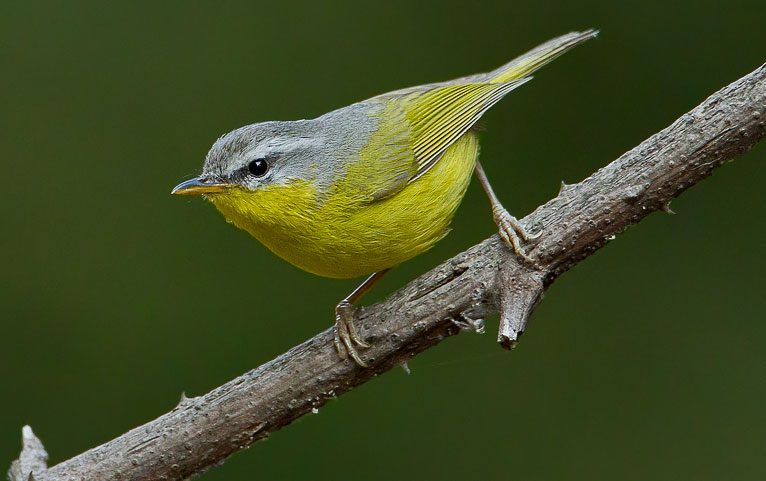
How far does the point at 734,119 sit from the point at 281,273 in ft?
15.0

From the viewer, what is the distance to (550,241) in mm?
4168

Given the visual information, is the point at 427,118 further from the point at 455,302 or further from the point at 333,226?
the point at 455,302

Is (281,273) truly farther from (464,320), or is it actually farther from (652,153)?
(652,153)

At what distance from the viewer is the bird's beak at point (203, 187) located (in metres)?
4.55

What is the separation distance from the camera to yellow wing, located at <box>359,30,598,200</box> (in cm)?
489

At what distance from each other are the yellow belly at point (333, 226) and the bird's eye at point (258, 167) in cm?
11

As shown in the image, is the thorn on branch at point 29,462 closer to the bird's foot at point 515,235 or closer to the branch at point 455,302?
the branch at point 455,302

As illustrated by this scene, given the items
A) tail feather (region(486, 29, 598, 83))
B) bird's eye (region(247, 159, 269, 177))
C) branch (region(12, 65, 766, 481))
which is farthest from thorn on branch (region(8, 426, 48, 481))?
tail feather (region(486, 29, 598, 83))

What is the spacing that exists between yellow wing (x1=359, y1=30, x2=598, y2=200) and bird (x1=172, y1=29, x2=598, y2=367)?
10mm

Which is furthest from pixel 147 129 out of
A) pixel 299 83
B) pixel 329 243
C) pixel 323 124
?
pixel 329 243

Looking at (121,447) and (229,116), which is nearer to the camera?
(121,447)

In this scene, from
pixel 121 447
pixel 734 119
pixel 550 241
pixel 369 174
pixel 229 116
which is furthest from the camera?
pixel 229 116

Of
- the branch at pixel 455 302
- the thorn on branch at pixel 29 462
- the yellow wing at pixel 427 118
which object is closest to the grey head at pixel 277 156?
the yellow wing at pixel 427 118

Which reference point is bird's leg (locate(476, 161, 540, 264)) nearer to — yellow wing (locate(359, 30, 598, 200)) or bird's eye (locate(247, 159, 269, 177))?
yellow wing (locate(359, 30, 598, 200))
